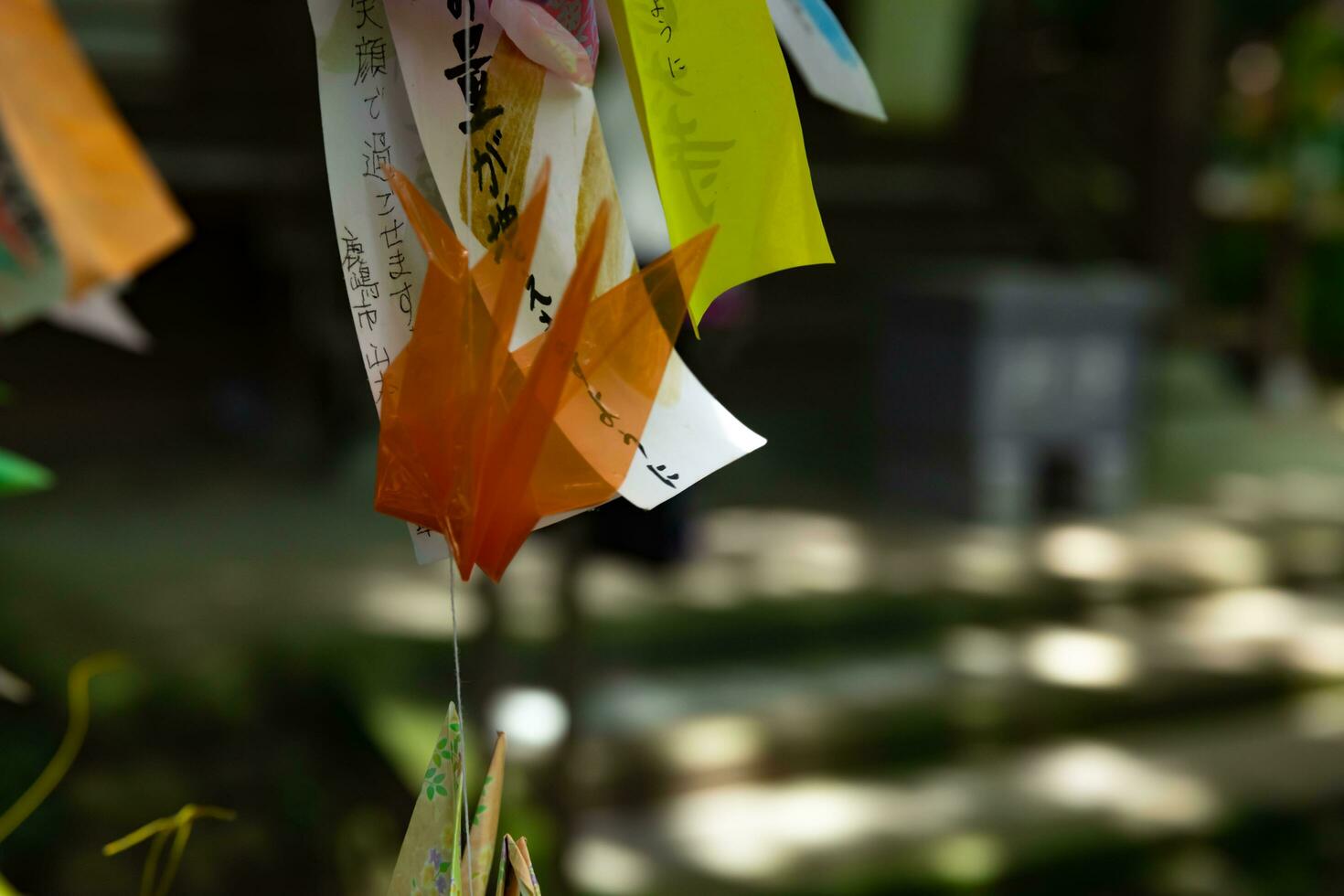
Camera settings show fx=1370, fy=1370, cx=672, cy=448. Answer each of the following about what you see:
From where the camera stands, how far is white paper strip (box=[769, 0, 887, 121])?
0.42 m

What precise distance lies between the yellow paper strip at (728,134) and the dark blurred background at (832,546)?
2.96 ft

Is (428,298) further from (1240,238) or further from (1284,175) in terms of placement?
(1240,238)

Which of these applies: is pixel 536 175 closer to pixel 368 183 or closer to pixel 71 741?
pixel 368 183

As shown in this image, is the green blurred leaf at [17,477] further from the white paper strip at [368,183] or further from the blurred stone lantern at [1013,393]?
the blurred stone lantern at [1013,393]

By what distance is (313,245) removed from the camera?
323cm

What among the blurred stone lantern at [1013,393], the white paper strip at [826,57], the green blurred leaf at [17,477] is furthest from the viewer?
the blurred stone lantern at [1013,393]

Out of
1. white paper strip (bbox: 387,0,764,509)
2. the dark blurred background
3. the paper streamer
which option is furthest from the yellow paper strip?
the dark blurred background

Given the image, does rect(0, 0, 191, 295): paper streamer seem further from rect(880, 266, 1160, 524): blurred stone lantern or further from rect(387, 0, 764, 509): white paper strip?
rect(880, 266, 1160, 524): blurred stone lantern

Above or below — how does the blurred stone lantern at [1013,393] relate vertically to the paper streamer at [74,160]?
above

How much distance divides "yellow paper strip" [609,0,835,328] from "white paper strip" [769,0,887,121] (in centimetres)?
7

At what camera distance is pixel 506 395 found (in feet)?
1.01

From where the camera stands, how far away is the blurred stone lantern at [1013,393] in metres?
3.29

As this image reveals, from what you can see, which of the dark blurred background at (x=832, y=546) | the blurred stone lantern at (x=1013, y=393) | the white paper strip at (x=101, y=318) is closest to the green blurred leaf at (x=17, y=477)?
the white paper strip at (x=101, y=318)

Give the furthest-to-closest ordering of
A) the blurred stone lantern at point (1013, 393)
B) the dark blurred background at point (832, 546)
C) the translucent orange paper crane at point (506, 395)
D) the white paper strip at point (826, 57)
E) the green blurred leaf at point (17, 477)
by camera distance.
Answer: the blurred stone lantern at point (1013, 393), the dark blurred background at point (832, 546), the green blurred leaf at point (17, 477), the white paper strip at point (826, 57), the translucent orange paper crane at point (506, 395)
